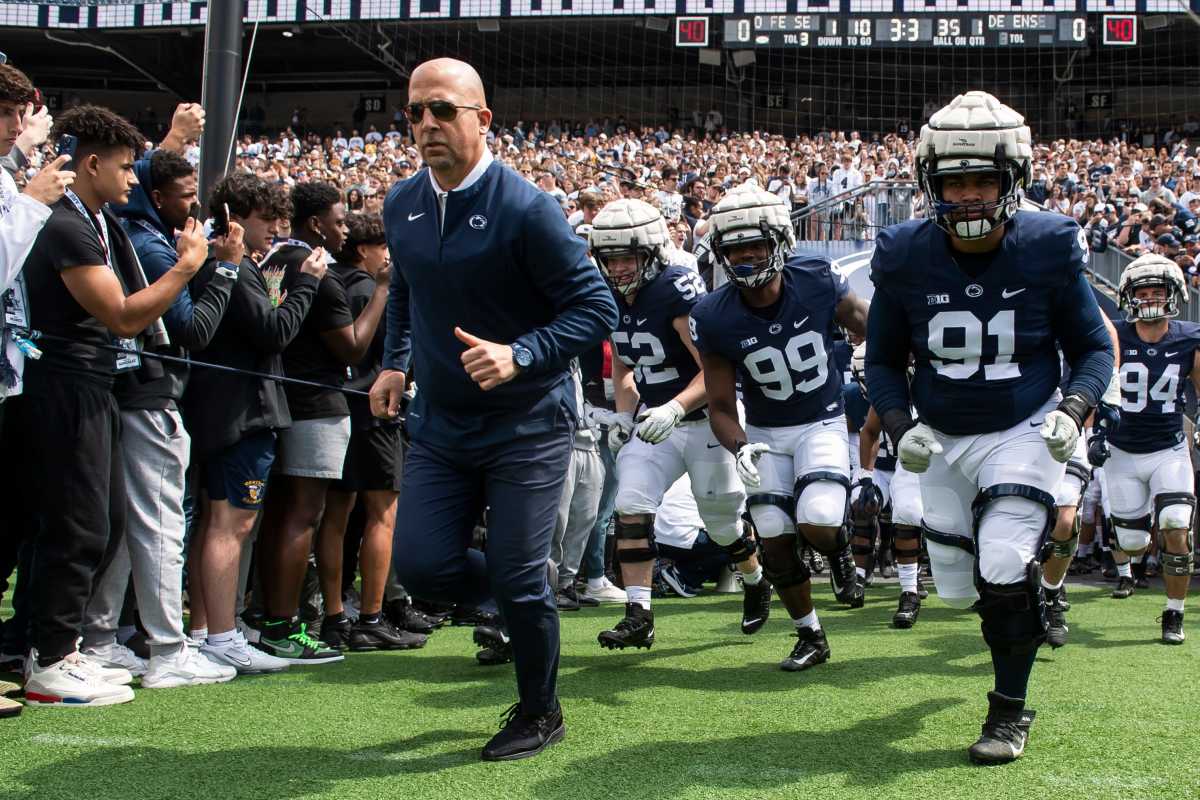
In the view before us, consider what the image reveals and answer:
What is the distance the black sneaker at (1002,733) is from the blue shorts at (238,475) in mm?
2756

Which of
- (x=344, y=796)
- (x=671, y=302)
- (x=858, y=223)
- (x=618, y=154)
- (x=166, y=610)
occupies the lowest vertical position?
(x=344, y=796)

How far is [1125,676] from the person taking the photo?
16.4ft

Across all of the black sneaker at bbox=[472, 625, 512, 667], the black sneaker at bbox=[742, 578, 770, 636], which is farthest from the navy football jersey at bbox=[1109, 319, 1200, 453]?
the black sneaker at bbox=[472, 625, 512, 667]

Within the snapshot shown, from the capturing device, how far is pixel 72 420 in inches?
160

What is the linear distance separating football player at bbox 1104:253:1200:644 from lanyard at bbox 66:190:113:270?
214 inches

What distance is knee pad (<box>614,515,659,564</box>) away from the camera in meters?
5.59

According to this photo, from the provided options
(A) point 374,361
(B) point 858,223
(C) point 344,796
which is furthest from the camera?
(B) point 858,223

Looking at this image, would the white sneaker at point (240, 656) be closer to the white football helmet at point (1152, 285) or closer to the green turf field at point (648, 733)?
the green turf field at point (648, 733)

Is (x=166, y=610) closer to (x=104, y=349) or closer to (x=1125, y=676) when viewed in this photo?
(x=104, y=349)

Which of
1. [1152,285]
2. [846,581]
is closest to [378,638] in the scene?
[846,581]

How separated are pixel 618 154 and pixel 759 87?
28.2ft

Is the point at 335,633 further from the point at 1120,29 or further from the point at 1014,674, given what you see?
the point at 1120,29

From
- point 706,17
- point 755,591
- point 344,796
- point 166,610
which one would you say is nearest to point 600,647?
point 755,591

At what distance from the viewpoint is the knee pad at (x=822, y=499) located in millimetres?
4945
